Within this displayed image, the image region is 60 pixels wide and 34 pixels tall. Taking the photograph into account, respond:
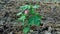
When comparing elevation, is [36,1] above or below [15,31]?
above

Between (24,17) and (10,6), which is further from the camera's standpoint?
(10,6)

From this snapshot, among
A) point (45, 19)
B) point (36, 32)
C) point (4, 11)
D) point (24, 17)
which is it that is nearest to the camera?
point (24, 17)

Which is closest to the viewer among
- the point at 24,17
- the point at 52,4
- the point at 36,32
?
the point at 24,17

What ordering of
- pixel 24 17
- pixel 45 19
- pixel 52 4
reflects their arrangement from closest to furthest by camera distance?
1. pixel 24 17
2. pixel 45 19
3. pixel 52 4

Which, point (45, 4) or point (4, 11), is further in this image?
point (45, 4)

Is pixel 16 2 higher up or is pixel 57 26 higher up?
pixel 16 2

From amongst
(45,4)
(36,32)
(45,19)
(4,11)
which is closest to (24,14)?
(36,32)

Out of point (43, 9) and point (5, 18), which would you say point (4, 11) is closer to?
point (5, 18)

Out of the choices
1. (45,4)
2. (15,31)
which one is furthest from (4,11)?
(45,4)

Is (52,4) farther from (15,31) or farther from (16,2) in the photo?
(15,31)
